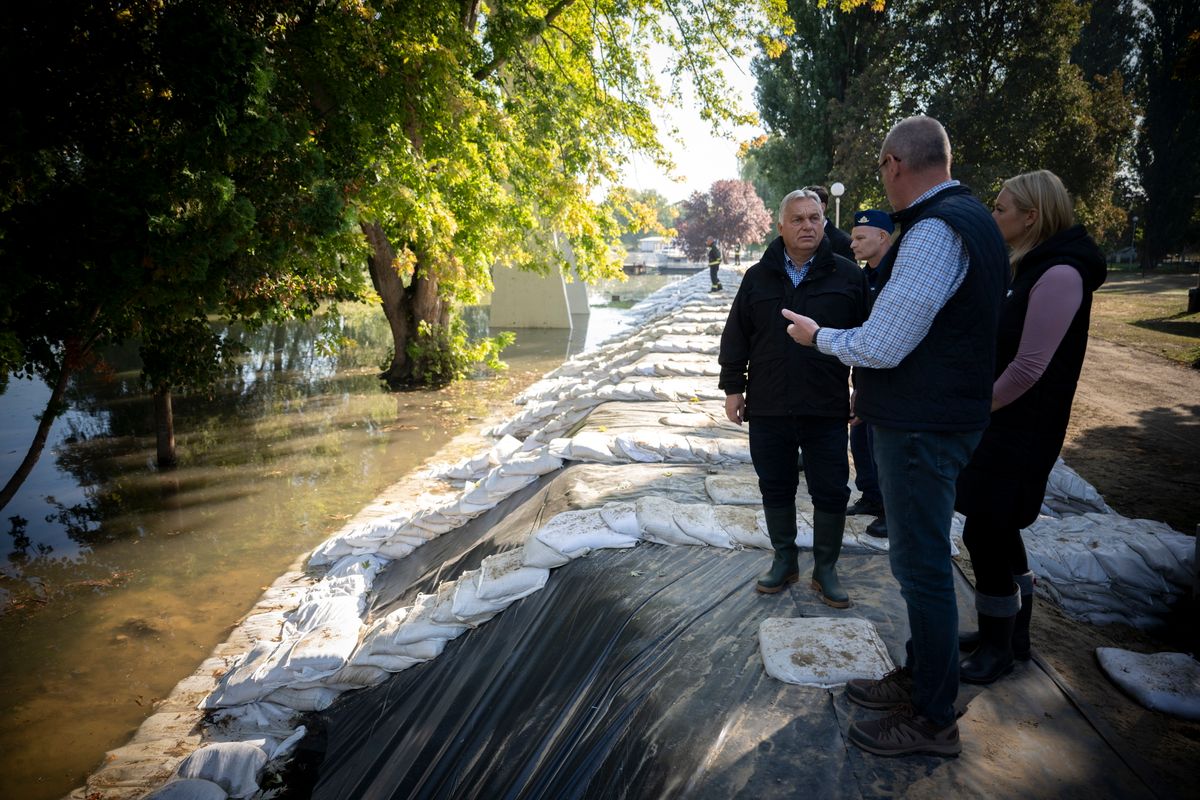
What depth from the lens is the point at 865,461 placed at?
367cm

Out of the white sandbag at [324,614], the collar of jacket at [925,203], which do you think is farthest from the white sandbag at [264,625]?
the collar of jacket at [925,203]

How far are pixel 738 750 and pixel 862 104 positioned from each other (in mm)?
21299

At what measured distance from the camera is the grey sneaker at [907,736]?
190 centimetres

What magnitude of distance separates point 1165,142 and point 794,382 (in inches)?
1353

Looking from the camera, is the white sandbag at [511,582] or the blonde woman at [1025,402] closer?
the blonde woman at [1025,402]

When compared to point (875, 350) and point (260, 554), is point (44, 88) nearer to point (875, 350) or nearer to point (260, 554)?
point (260, 554)

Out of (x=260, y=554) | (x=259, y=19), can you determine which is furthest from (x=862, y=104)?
(x=260, y=554)

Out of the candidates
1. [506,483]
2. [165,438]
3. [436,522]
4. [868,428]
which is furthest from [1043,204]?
[165,438]

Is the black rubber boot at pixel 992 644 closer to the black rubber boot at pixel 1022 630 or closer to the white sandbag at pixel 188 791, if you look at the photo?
the black rubber boot at pixel 1022 630

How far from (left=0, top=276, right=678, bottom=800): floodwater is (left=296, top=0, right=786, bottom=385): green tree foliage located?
1.91 metres

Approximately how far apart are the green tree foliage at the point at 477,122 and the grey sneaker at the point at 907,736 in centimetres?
598

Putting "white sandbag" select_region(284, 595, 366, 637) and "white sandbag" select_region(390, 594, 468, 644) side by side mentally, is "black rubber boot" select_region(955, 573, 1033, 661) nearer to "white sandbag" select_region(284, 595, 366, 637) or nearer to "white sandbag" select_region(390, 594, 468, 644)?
"white sandbag" select_region(390, 594, 468, 644)

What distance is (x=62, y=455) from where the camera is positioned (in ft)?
25.5

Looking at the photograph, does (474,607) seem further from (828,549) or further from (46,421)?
(46,421)
